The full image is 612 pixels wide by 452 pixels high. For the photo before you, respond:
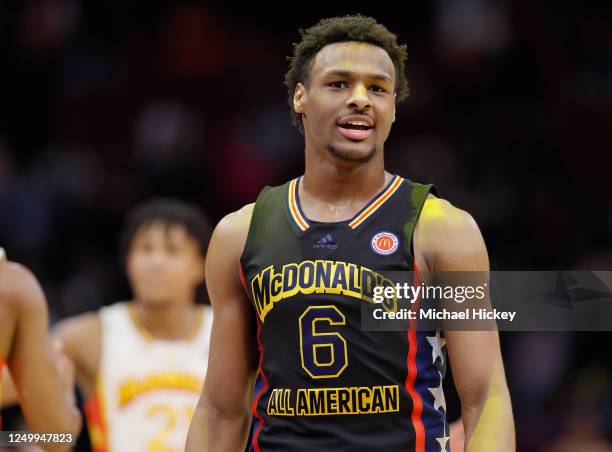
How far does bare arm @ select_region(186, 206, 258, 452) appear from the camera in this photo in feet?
12.3

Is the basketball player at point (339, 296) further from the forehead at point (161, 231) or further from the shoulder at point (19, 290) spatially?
the forehead at point (161, 231)

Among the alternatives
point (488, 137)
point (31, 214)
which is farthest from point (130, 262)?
point (488, 137)

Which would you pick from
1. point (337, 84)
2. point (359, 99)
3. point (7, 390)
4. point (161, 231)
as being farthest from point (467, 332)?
point (161, 231)

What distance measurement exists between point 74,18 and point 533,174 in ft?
14.8

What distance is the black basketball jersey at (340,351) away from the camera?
3.42 metres

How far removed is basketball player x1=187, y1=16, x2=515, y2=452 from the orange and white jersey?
8.47ft

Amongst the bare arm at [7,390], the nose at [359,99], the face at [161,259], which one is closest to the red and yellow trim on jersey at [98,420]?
the face at [161,259]

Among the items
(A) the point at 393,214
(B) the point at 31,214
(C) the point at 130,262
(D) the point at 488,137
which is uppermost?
(D) the point at 488,137

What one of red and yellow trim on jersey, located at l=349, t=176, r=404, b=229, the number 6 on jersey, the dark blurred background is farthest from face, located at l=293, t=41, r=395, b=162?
the dark blurred background

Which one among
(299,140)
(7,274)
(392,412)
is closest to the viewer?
(392,412)

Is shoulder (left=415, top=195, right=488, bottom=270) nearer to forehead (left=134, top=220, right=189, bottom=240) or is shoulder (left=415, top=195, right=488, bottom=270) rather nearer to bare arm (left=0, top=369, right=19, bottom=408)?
bare arm (left=0, top=369, right=19, bottom=408)

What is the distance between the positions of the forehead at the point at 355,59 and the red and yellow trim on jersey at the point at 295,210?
15.6 inches

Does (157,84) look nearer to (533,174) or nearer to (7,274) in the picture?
(533,174)

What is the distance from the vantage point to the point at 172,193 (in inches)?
382
